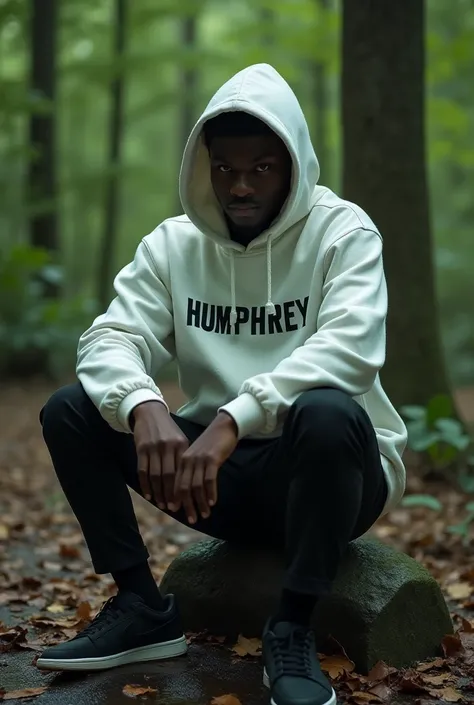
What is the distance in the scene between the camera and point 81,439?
2652 millimetres

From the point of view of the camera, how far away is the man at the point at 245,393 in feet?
7.80

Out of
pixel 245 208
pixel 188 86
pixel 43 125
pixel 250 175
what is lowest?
pixel 245 208

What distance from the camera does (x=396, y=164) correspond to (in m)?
5.53

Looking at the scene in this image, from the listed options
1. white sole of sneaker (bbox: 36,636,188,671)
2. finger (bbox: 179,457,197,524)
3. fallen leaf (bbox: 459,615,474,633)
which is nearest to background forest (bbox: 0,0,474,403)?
fallen leaf (bbox: 459,615,474,633)

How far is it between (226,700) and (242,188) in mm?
1508

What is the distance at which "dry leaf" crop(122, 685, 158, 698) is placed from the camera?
8.17 feet

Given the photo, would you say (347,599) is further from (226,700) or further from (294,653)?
(226,700)

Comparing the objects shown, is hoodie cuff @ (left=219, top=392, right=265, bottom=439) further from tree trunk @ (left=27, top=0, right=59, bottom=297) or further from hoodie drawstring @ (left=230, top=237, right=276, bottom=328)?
tree trunk @ (left=27, top=0, right=59, bottom=297)

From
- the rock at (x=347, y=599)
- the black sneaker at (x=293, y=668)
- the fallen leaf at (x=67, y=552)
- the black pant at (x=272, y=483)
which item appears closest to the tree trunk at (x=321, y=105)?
the fallen leaf at (x=67, y=552)

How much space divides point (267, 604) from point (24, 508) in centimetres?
335

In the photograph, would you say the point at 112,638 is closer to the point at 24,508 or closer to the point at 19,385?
the point at 24,508

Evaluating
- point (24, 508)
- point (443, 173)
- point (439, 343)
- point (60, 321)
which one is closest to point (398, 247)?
point (439, 343)

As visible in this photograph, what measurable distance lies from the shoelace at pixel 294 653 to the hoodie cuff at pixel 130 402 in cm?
73

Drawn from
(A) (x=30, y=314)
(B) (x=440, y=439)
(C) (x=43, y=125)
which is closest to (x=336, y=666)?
(B) (x=440, y=439)
